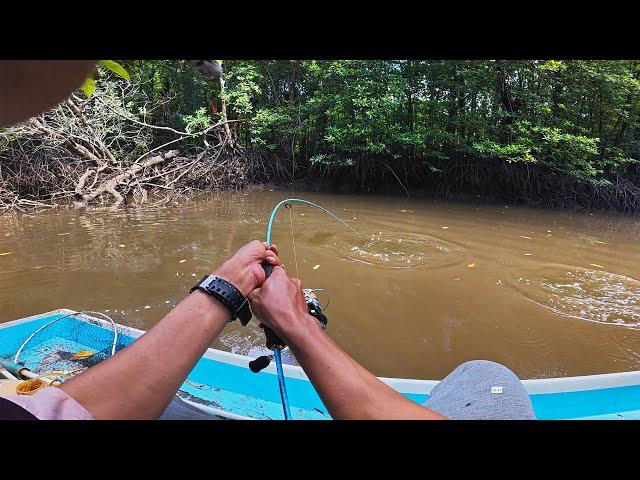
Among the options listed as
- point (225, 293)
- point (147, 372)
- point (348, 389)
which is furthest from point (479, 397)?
point (147, 372)

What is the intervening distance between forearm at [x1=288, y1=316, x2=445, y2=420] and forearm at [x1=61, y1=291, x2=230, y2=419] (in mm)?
273

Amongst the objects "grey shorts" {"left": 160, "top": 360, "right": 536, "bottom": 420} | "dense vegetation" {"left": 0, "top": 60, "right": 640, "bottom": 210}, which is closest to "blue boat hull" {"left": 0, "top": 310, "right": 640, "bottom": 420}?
"grey shorts" {"left": 160, "top": 360, "right": 536, "bottom": 420}

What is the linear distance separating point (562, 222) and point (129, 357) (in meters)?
11.0

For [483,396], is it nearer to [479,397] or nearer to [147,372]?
[479,397]

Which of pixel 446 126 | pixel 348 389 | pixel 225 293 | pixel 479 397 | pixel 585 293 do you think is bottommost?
pixel 585 293

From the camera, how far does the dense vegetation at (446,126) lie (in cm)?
1096

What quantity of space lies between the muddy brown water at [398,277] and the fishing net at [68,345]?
690 millimetres

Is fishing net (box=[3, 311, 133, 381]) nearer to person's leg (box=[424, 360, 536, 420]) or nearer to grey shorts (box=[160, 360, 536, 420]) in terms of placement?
grey shorts (box=[160, 360, 536, 420])

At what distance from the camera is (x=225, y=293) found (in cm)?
122

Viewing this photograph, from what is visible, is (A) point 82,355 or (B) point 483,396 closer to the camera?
(B) point 483,396

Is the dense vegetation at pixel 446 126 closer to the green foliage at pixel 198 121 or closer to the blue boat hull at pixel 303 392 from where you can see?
the green foliage at pixel 198 121

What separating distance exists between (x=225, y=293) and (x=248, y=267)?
0.21 m
